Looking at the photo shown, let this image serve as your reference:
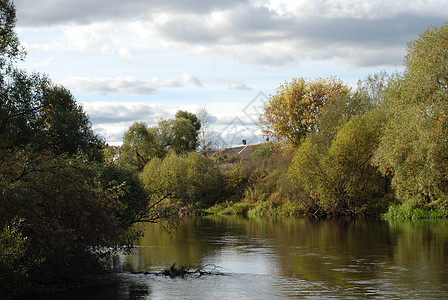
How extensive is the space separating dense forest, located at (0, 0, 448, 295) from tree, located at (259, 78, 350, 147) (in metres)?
0.16

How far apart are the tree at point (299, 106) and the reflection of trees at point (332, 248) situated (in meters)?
20.0

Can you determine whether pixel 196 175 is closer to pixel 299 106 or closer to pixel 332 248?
pixel 299 106

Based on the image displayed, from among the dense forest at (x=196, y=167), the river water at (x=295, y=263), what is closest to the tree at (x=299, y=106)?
the dense forest at (x=196, y=167)

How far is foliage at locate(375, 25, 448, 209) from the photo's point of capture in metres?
35.3

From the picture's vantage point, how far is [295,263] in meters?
23.5

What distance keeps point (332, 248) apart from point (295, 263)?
5257mm

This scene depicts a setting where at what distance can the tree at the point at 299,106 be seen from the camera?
204 feet

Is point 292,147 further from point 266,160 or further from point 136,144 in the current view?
point 136,144

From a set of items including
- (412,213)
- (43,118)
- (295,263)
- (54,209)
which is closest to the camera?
(54,209)

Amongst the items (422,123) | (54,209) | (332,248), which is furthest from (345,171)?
(54,209)

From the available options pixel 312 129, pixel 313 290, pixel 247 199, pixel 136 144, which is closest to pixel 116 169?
pixel 313 290

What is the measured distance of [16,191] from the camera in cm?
1589

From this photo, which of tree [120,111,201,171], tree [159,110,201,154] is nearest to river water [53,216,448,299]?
tree [120,111,201,171]

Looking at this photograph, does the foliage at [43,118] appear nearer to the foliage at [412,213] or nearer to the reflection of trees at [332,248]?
the reflection of trees at [332,248]
